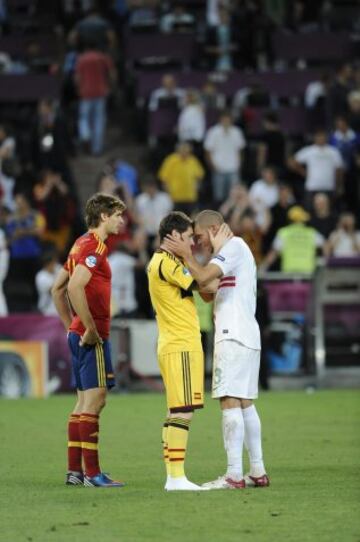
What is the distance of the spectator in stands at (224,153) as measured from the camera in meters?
26.7

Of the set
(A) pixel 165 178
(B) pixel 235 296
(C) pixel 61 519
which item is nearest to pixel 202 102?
(A) pixel 165 178

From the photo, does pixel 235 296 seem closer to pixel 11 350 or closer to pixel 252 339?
Answer: pixel 252 339

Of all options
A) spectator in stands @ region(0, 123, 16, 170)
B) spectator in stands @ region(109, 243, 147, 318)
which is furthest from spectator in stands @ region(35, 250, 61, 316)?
spectator in stands @ region(0, 123, 16, 170)

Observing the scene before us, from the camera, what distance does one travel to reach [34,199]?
84.1 feet

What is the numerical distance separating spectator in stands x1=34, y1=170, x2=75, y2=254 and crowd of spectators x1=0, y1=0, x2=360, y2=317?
0.9 inches

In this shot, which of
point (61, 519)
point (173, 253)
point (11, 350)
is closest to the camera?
point (61, 519)

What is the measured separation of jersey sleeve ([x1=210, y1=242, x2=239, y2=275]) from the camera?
10992 millimetres

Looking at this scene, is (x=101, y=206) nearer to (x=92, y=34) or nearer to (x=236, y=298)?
(x=236, y=298)

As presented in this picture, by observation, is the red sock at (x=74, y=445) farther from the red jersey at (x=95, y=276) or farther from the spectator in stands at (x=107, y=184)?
the spectator in stands at (x=107, y=184)

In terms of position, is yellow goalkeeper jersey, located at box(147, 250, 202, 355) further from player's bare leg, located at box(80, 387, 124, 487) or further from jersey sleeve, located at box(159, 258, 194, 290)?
player's bare leg, located at box(80, 387, 124, 487)

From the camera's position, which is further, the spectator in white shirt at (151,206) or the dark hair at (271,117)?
the dark hair at (271,117)

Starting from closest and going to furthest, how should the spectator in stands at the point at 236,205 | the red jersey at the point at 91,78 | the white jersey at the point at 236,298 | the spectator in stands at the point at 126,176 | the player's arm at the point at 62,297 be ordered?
the white jersey at the point at 236,298
the player's arm at the point at 62,297
the spectator in stands at the point at 236,205
the spectator in stands at the point at 126,176
the red jersey at the point at 91,78

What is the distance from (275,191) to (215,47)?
6335 mm

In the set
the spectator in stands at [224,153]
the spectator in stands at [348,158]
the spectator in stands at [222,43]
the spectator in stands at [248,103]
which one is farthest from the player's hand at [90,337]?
the spectator in stands at [222,43]
